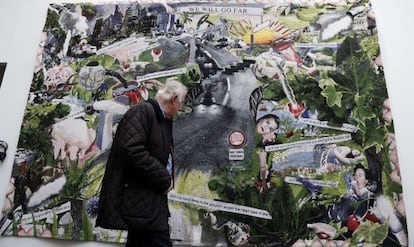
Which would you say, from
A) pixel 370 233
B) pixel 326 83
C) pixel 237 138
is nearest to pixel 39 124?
pixel 237 138

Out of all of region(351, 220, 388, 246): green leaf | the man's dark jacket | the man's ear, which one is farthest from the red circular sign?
region(351, 220, 388, 246): green leaf

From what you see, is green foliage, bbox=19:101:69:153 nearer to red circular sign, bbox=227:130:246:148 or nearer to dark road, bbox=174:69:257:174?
dark road, bbox=174:69:257:174

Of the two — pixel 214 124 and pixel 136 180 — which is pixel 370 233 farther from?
pixel 136 180

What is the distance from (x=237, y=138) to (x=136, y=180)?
69cm

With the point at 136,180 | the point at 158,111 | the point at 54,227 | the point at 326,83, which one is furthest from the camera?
the point at 326,83

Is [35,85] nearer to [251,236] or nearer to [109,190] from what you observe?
[109,190]

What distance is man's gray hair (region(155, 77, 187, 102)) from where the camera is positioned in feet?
6.46

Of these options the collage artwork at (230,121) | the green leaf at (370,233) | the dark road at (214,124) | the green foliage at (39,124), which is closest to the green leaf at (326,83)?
the collage artwork at (230,121)

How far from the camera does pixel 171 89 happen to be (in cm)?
204

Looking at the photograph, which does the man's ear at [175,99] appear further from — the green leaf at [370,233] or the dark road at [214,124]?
the green leaf at [370,233]

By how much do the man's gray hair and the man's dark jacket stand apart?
1.13ft

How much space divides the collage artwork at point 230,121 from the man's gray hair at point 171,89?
0.03 metres

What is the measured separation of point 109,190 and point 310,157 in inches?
43.9

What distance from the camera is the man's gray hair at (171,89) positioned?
6.46ft
